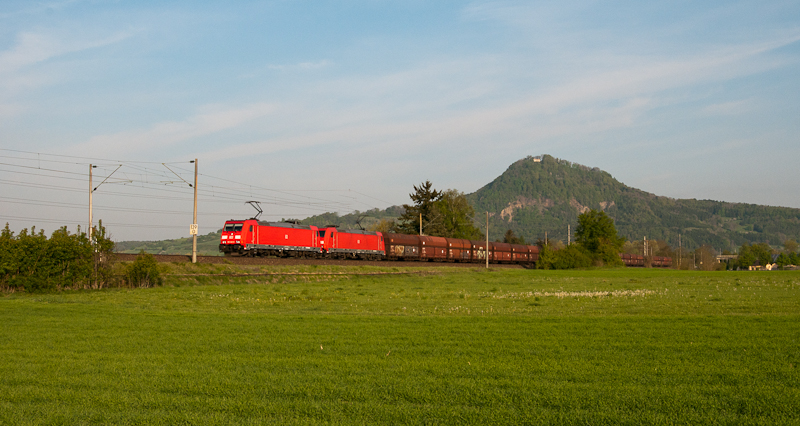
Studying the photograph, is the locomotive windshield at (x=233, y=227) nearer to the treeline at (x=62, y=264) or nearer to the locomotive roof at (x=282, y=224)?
the locomotive roof at (x=282, y=224)

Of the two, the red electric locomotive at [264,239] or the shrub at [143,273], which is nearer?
the shrub at [143,273]

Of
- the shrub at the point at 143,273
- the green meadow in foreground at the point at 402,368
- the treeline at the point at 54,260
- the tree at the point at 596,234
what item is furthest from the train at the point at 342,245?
the green meadow in foreground at the point at 402,368

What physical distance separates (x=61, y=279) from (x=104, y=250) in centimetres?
275

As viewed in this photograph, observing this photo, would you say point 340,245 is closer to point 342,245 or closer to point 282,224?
point 342,245

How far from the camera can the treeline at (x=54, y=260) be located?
2750 cm

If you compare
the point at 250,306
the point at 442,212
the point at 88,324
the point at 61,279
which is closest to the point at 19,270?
the point at 61,279

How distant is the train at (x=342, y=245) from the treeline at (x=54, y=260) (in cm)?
2138

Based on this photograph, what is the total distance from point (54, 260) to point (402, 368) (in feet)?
84.5

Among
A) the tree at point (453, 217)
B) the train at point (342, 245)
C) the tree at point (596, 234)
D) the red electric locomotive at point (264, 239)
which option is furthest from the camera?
the tree at point (453, 217)

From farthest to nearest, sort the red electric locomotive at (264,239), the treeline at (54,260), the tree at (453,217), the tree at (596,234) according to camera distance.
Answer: the tree at (453,217) → the tree at (596,234) → the red electric locomotive at (264,239) → the treeline at (54,260)

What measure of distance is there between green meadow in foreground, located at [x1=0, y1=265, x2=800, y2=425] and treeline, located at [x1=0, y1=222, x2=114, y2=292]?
11024 mm

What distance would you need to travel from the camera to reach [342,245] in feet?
210

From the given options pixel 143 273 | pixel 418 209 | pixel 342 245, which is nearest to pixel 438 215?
pixel 418 209

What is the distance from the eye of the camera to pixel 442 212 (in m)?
113
